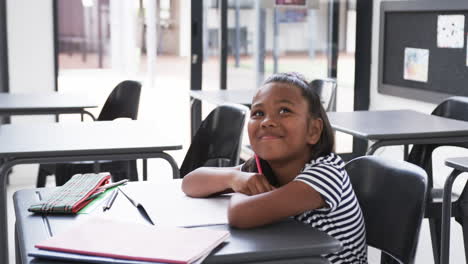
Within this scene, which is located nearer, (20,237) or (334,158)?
(20,237)

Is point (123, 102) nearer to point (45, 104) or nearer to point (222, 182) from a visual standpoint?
point (45, 104)

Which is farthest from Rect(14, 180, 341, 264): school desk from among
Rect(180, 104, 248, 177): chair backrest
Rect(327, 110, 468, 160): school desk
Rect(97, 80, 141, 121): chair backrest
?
Rect(97, 80, 141, 121): chair backrest

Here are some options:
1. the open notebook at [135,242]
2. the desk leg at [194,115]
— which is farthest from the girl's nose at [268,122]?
the desk leg at [194,115]

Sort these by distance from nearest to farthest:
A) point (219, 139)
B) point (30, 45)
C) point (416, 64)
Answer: point (219, 139)
point (416, 64)
point (30, 45)

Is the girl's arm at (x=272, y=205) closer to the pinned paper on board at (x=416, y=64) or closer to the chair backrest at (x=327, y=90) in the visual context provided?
the chair backrest at (x=327, y=90)

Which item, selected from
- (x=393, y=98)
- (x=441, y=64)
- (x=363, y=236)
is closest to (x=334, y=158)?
(x=363, y=236)

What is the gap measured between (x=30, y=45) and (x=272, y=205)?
4.35 m

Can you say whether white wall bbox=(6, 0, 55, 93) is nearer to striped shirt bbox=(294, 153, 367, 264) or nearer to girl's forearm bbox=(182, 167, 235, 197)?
girl's forearm bbox=(182, 167, 235, 197)

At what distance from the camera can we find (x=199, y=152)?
119 inches

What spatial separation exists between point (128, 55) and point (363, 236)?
4.54 metres

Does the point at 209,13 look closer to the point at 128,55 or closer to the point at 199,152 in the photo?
the point at 128,55

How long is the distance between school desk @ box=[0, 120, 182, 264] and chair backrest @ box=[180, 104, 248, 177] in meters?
0.15

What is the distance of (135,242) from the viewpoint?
1.34m

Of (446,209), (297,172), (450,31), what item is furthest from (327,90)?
(297,172)
